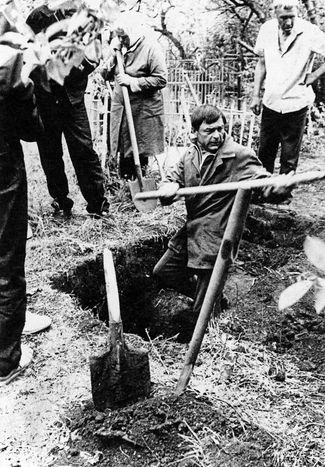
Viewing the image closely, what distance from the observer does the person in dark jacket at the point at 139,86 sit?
528cm

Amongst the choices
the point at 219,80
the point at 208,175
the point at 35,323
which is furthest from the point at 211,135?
the point at 219,80

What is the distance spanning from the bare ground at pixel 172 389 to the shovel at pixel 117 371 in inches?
4.2

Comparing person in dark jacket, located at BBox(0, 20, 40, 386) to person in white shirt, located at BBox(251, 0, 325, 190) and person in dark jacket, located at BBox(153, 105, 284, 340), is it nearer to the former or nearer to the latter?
person in dark jacket, located at BBox(153, 105, 284, 340)

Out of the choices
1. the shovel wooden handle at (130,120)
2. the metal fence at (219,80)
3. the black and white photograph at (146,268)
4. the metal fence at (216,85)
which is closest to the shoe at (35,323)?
the black and white photograph at (146,268)

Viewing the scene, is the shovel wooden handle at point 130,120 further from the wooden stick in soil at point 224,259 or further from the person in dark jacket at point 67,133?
the wooden stick in soil at point 224,259

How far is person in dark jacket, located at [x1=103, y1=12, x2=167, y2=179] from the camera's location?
528cm

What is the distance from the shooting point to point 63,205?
208 inches

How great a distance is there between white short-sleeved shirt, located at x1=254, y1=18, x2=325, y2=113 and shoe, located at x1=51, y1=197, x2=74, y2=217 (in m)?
2.21

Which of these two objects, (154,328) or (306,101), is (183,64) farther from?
(154,328)

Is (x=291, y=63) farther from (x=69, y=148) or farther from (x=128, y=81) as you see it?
(x=69, y=148)

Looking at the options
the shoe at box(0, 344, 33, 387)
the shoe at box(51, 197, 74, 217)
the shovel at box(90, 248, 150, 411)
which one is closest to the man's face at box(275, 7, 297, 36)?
the shoe at box(51, 197, 74, 217)

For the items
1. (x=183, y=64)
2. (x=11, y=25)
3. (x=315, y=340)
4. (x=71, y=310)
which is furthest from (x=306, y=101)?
(x=183, y=64)

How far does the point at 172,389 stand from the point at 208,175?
4.41ft

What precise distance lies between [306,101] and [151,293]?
8.01 feet
